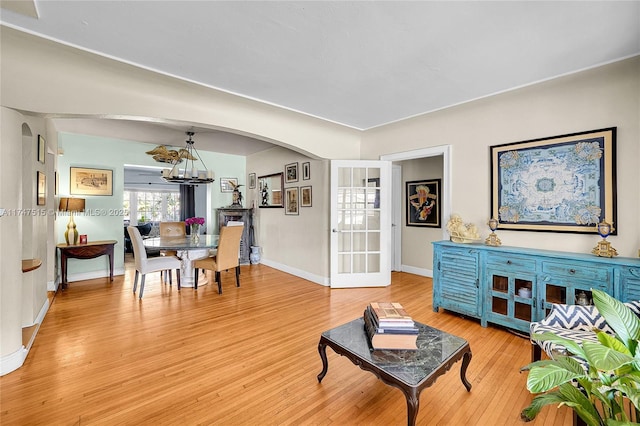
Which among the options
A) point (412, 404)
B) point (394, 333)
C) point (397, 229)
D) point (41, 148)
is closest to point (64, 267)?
point (41, 148)

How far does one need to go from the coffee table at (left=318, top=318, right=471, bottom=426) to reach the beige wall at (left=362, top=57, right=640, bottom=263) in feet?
6.22

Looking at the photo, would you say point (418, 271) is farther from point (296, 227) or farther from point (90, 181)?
point (90, 181)

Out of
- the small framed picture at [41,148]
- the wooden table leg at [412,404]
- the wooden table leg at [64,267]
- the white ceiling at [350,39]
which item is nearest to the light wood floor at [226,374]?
the wooden table leg at [412,404]

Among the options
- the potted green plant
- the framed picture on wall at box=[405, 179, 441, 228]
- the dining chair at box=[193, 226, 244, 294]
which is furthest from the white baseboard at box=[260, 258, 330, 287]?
the potted green plant

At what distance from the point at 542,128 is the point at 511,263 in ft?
4.71

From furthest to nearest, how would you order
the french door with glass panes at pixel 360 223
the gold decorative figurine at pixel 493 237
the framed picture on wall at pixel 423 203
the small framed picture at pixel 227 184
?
the small framed picture at pixel 227 184
the framed picture on wall at pixel 423 203
the french door with glass panes at pixel 360 223
the gold decorative figurine at pixel 493 237

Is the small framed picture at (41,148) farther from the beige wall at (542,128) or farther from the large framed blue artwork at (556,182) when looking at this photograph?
the large framed blue artwork at (556,182)

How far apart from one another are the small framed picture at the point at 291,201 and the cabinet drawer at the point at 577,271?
3.78 meters

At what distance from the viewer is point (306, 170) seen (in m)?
5.01

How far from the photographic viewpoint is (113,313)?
3.29m

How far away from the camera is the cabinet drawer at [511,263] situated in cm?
266

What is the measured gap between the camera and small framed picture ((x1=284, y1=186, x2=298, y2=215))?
208 inches

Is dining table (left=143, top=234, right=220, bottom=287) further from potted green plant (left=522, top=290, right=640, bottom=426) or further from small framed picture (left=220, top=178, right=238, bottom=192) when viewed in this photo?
potted green plant (left=522, top=290, right=640, bottom=426)

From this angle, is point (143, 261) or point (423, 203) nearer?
point (143, 261)
